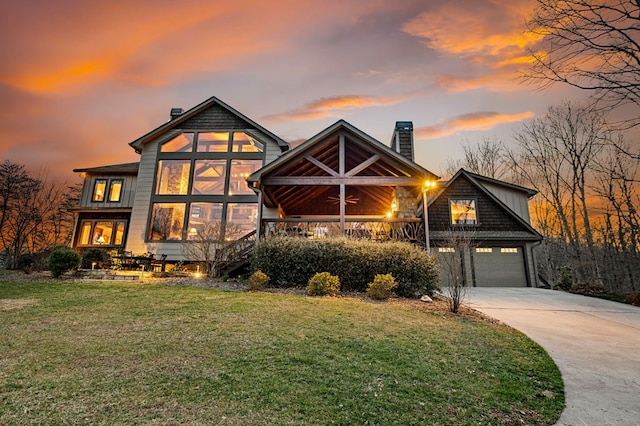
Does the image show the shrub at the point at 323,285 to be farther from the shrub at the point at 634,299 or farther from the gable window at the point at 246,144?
the gable window at the point at 246,144

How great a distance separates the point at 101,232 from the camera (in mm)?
16172

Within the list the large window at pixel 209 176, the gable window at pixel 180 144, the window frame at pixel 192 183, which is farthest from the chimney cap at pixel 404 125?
the gable window at pixel 180 144

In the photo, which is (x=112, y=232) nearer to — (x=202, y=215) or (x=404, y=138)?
(x=202, y=215)

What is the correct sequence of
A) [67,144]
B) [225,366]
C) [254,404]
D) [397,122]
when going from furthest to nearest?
[67,144] < [397,122] < [225,366] < [254,404]

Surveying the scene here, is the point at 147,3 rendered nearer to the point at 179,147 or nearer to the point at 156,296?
the point at 179,147

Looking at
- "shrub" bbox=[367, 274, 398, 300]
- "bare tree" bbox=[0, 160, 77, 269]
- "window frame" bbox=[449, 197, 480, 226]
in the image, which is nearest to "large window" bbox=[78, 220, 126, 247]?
"bare tree" bbox=[0, 160, 77, 269]

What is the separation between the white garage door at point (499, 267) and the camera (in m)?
14.0

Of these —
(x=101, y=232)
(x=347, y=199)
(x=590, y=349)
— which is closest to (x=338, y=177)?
(x=347, y=199)

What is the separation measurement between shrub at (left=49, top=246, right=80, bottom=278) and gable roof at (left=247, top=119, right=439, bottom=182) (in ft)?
21.9

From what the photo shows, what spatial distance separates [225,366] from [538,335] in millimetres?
5340

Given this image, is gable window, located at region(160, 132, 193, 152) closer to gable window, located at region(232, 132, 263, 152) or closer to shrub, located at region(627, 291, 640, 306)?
gable window, located at region(232, 132, 263, 152)

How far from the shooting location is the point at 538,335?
525 cm

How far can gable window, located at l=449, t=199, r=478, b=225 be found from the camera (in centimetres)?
1470

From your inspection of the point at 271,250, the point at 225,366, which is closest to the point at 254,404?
the point at 225,366
